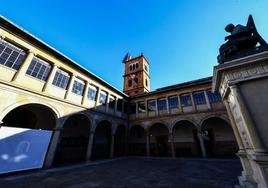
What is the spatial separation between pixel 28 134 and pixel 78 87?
207 inches

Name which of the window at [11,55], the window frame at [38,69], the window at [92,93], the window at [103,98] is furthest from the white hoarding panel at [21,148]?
the window at [103,98]

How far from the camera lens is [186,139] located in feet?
49.5

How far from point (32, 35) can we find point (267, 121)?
A: 12164 millimetres

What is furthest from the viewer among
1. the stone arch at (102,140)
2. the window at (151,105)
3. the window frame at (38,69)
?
the window at (151,105)

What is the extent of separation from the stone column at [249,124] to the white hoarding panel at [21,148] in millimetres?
10101

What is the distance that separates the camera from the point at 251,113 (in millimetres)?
3375

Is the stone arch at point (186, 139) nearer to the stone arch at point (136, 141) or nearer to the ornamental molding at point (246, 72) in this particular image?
the stone arch at point (136, 141)

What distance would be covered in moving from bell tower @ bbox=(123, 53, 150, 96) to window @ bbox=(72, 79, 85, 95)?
14.5 m

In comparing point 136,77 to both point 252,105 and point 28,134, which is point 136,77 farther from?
point 252,105

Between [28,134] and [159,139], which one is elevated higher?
[159,139]

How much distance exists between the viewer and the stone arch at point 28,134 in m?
6.78

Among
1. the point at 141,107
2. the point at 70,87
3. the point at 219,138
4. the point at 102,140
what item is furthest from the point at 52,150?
the point at 219,138

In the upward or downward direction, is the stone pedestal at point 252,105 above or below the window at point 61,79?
below

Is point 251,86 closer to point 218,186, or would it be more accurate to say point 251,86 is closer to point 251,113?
point 251,113
